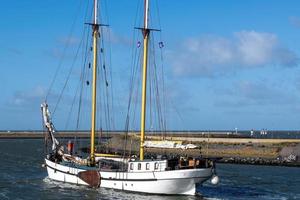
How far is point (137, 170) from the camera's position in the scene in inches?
2287

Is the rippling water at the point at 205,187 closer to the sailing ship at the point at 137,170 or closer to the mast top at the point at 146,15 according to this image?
the sailing ship at the point at 137,170

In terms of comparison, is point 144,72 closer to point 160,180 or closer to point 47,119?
point 160,180

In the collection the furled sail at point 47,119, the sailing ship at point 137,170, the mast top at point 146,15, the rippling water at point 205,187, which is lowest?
→ the rippling water at point 205,187

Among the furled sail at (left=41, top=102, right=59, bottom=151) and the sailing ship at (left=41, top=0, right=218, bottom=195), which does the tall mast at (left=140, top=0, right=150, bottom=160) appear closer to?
the sailing ship at (left=41, top=0, right=218, bottom=195)

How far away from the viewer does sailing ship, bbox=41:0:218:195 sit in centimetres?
5631

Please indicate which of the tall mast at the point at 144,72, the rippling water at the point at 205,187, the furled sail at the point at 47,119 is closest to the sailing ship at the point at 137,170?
the tall mast at the point at 144,72

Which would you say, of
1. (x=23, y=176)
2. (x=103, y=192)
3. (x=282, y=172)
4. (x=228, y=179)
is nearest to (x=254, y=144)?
(x=282, y=172)

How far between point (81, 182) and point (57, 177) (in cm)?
485

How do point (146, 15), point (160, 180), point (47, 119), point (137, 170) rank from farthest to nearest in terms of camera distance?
point (47, 119) < point (146, 15) < point (137, 170) < point (160, 180)

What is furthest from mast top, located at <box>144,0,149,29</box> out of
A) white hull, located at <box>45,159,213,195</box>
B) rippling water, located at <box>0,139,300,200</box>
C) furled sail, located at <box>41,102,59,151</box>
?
furled sail, located at <box>41,102,59,151</box>

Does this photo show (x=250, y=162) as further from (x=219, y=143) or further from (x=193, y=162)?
(x=193, y=162)

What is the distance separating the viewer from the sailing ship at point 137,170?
5631 centimetres

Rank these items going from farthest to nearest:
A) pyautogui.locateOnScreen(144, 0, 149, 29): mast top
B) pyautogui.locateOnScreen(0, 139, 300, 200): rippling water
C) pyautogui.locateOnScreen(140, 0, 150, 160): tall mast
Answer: pyautogui.locateOnScreen(144, 0, 149, 29): mast top → pyautogui.locateOnScreen(140, 0, 150, 160): tall mast → pyautogui.locateOnScreen(0, 139, 300, 200): rippling water

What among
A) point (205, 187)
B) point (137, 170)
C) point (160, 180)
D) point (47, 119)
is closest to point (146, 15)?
point (137, 170)
